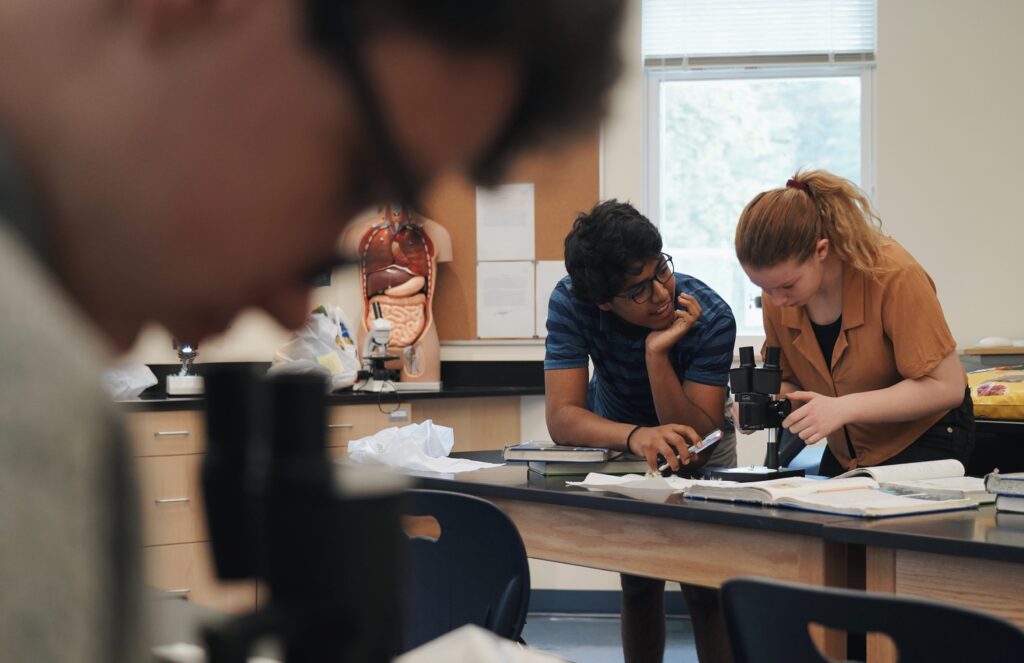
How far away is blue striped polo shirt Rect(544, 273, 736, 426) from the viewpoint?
2.71m

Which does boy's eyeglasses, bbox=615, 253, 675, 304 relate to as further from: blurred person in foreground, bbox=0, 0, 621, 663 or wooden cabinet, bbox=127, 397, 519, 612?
blurred person in foreground, bbox=0, 0, 621, 663

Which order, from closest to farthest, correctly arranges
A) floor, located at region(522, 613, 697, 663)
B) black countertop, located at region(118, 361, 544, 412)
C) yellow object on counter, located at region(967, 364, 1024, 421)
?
1. yellow object on counter, located at region(967, 364, 1024, 421)
2. floor, located at region(522, 613, 697, 663)
3. black countertop, located at region(118, 361, 544, 412)

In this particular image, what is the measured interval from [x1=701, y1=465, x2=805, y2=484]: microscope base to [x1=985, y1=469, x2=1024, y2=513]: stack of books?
0.51 metres


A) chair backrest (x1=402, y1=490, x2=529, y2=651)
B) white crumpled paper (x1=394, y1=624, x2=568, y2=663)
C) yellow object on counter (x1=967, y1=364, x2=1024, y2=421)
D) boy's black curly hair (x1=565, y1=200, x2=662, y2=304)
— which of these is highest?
boy's black curly hair (x1=565, y1=200, x2=662, y2=304)

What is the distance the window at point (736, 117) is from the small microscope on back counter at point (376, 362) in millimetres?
1378

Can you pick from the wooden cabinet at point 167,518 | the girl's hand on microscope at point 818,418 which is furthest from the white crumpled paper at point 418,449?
the wooden cabinet at point 167,518

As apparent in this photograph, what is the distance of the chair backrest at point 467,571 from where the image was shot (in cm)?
191

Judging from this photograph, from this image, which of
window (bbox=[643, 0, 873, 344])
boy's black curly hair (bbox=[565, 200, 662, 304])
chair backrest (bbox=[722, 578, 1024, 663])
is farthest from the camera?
window (bbox=[643, 0, 873, 344])

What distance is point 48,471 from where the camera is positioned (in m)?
0.18

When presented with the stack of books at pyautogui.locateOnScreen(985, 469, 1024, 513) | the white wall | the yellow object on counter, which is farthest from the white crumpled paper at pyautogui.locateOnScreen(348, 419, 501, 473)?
the white wall

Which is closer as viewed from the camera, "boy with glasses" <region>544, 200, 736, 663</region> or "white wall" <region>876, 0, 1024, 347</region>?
"boy with glasses" <region>544, 200, 736, 663</region>

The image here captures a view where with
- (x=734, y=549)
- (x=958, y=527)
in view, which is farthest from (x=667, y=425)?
(x=958, y=527)

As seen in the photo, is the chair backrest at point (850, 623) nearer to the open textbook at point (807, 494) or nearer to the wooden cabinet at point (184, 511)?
the open textbook at point (807, 494)

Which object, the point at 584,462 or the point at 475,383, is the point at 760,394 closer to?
the point at 584,462
